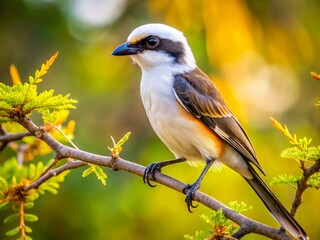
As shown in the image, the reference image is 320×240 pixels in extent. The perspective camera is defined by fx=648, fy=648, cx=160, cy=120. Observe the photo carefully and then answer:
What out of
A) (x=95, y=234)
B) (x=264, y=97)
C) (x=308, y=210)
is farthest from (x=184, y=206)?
(x=264, y=97)

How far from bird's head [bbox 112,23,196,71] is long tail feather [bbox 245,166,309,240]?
989 millimetres

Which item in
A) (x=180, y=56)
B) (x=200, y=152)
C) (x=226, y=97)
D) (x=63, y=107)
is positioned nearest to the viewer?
(x=63, y=107)

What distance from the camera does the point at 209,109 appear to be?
475 centimetres

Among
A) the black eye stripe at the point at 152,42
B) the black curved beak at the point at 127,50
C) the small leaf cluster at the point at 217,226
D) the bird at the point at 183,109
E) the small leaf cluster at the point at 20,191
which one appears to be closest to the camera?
the small leaf cluster at the point at 217,226

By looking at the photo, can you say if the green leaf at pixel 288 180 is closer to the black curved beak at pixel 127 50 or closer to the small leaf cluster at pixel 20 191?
the small leaf cluster at pixel 20 191

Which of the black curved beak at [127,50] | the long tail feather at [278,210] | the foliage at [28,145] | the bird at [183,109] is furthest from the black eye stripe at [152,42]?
the long tail feather at [278,210]

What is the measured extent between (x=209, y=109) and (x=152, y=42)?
647 millimetres

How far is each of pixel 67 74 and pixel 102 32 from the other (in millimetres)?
808

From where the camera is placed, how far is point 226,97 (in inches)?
272

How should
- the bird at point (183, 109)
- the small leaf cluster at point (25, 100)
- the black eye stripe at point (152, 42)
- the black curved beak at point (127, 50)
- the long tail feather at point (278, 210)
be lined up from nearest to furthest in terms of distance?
the small leaf cluster at point (25, 100), the long tail feather at point (278, 210), the bird at point (183, 109), the black curved beak at point (127, 50), the black eye stripe at point (152, 42)

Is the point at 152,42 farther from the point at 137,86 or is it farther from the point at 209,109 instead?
the point at 137,86

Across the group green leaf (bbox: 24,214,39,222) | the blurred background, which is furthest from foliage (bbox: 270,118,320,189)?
the blurred background

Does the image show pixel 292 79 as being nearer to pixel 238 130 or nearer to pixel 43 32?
pixel 43 32

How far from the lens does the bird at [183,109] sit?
4.47m
